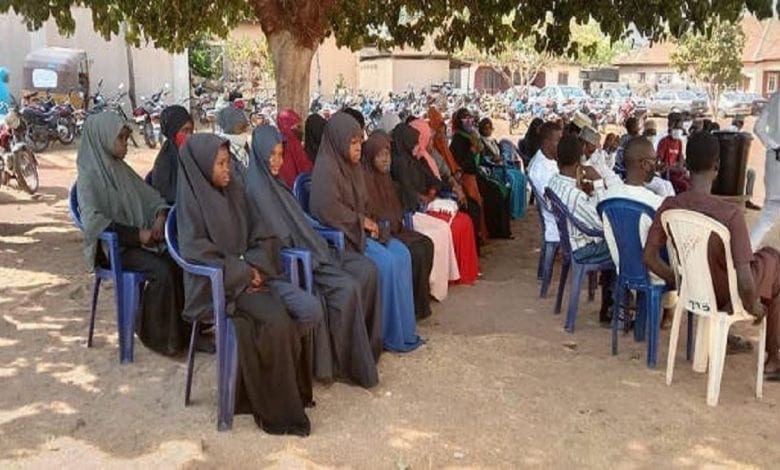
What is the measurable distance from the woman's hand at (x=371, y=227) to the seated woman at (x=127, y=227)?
42.8 inches

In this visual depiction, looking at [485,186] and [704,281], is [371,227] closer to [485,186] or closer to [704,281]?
[704,281]

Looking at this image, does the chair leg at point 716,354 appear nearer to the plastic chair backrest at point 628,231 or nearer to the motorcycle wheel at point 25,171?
the plastic chair backrest at point 628,231

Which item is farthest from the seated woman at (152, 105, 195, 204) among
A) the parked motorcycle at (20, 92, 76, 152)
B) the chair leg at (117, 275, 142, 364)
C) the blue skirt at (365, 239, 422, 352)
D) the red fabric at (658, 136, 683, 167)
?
the parked motorcycle at (20, 92, 76, 152)

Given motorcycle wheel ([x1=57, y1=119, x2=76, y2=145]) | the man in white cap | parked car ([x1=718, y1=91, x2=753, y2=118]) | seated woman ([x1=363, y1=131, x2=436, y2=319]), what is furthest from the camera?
parked car ([x1=718, y1=91, x2=753, y2=118])

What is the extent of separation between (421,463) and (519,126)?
2535 centimetres

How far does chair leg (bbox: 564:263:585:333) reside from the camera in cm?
522

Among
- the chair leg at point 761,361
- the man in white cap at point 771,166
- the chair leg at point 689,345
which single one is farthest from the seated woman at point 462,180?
the chair leg at point 761,361

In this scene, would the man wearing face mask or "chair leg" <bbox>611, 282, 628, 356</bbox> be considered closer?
"chair leg" <bbox>611, 282, 628, 356</bbox>

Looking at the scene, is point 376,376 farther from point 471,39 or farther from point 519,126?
point 519,126

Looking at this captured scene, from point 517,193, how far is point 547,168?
3008mm

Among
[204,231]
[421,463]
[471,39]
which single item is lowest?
[421,463]

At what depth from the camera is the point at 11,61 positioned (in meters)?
20.6

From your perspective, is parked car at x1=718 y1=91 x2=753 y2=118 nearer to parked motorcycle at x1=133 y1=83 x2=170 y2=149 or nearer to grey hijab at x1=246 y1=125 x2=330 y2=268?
parked motorcycle at x1=133 y1=83 x2=170 y2=149

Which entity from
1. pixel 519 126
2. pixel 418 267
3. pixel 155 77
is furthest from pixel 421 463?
pixel 519 126
